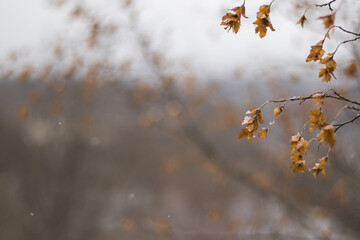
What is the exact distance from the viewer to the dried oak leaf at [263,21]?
1.56 metres

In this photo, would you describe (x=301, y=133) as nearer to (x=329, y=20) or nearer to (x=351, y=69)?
(x=329, y=20)

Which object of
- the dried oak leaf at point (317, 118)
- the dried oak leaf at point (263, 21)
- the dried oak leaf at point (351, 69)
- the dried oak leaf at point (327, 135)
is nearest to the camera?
the dried oak leaf at point (327, 135)

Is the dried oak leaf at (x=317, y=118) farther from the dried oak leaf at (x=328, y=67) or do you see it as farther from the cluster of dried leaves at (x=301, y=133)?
the dried oak leaf at (x=328, y=67)

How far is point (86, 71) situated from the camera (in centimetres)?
598

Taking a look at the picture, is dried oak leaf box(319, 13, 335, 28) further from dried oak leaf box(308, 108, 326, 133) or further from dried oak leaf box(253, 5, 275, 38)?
dried oak leaf box(308, 108, 326, 133)

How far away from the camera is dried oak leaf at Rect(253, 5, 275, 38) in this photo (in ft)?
5.11

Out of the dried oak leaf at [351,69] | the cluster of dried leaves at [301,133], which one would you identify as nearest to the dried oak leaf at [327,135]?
the cluster of dried leaves at [301,133]

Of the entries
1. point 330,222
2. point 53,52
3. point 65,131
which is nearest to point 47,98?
point 65,131

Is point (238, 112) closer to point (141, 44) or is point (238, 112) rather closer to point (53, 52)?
point (141, 44)

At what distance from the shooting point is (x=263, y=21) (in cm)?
157

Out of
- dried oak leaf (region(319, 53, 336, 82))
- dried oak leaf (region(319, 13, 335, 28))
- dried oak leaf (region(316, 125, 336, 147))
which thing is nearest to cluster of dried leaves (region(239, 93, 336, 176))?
dried oak leaf (region(316, 125, 336, 147))

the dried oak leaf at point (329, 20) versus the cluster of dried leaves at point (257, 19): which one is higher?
the cluster of dried leaves at point (257, 19)

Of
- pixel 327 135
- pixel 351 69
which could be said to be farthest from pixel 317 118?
pixel 351 69

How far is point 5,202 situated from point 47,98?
384cm
